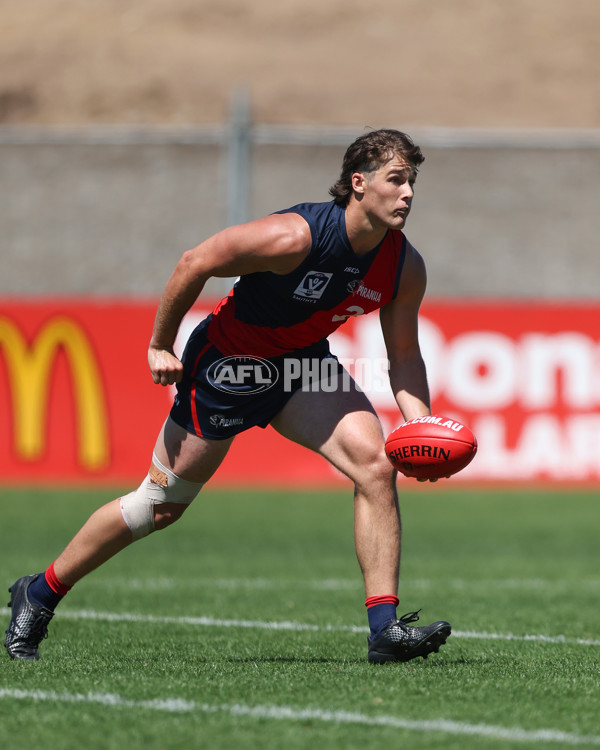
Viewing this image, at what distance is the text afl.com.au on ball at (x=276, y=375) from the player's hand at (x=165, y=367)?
0.25m

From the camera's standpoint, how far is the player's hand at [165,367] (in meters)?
5.24

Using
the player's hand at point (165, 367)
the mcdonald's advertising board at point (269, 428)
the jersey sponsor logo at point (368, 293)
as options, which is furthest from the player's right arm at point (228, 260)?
the mcdonald's advertising board at point (269, 428)

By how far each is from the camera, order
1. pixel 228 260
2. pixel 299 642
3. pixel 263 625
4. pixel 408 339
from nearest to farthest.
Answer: pixel 228 260 → pixel 408 339 → pixel 299 642 → pixel 263 625

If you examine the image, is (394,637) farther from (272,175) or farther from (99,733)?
(272,175)

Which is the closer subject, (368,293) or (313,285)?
(313,285)

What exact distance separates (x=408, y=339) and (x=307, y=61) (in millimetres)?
28612

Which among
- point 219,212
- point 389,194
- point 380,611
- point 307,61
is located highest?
point 307,61

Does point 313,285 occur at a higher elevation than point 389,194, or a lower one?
lower

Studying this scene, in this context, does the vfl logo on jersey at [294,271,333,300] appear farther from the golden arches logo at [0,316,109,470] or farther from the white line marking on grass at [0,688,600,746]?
the golden arches logo at [0,316,109,470]

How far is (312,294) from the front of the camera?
5312 mm

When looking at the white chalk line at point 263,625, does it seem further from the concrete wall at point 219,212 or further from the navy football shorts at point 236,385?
the concrete wall at point 219,212

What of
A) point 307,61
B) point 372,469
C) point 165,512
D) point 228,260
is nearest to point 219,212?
point 307,61

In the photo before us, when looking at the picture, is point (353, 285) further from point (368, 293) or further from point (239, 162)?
point (239, 162)

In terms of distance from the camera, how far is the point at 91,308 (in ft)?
49.5
